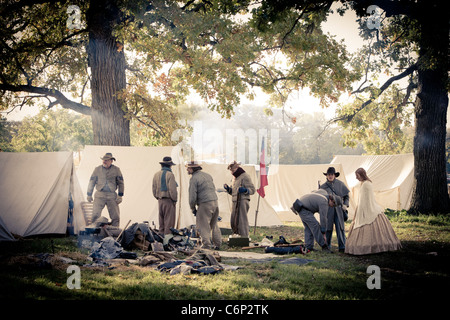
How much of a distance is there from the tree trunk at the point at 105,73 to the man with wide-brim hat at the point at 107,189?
2428mm

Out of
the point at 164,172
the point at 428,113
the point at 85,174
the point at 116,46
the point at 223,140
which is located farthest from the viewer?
the point at 223,140

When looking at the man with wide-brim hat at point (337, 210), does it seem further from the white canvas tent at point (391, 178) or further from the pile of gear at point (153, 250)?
the white canvas tent at point (391, 178)

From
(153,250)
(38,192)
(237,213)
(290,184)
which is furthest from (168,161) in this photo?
(290,184)

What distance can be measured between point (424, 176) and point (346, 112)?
444 cm

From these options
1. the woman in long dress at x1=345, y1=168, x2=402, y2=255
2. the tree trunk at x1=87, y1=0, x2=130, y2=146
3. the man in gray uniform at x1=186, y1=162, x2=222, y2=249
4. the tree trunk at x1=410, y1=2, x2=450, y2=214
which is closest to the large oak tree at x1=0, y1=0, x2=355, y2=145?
the tree trunk at x1=87, y1=0, x2=130, y2=146

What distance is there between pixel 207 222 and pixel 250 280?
3.16 m

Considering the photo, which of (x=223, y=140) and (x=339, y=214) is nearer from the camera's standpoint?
(x=339, y=214)

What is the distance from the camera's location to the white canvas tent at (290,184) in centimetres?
1412

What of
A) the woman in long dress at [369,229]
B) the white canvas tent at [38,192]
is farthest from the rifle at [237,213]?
the white canvas tent at [38,192]

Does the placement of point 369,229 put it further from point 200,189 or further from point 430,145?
point 430,145

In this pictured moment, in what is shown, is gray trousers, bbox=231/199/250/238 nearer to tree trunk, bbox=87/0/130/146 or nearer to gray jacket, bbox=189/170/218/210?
gray jacket, bbox=189/170/218/210

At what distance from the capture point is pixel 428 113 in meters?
12.6
